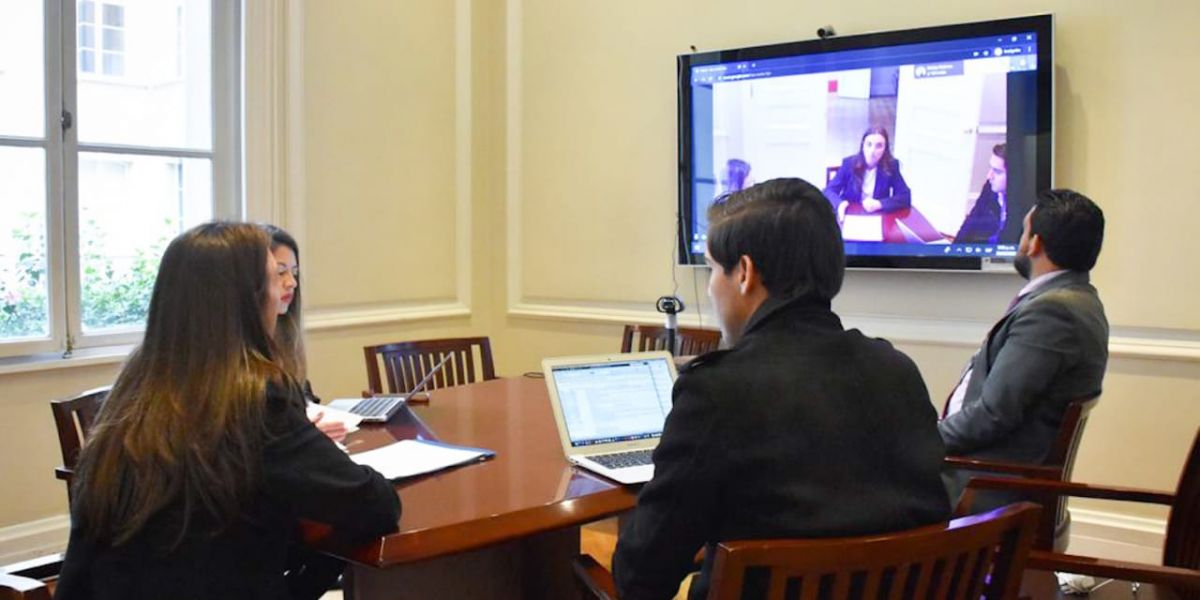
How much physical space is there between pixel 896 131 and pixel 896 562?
2.64 m

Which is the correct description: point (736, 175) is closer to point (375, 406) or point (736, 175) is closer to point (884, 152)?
point (884, 152)

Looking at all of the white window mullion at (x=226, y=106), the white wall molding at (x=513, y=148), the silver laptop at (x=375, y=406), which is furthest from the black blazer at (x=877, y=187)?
the white window mullion at (x=226, y=106)

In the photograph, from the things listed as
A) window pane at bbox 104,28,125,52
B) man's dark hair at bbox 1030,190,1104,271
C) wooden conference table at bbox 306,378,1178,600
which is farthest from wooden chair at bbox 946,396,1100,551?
window pane at bbox 104,28,125,52

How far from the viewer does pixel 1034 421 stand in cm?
232

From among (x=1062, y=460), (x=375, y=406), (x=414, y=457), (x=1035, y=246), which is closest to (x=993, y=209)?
(x=1035, y=246)

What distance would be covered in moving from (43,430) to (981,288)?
127 inches

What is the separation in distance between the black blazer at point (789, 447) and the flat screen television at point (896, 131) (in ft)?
6.70

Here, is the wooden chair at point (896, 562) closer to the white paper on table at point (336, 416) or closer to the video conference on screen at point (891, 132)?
the white paper on table at point (336, 416)

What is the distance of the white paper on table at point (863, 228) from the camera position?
143 inches

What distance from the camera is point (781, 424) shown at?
1274 mm

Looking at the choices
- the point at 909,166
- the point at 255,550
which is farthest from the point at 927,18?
the point at 255,550

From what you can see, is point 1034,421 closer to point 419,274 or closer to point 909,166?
point 909,166

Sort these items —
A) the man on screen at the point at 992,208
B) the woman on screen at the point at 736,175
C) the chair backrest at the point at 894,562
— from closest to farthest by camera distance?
the chair backrest at the point at 894,562 → the man on screen at the point at 992,208 → the woman on screen at the point at 736,175

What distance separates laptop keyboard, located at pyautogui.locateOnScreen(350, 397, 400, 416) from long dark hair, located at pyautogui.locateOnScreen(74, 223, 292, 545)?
2.87ft
